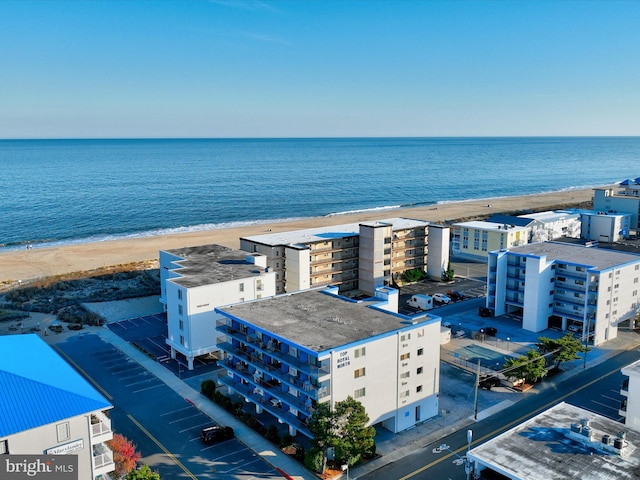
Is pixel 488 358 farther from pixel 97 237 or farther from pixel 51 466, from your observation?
pixel 97 237

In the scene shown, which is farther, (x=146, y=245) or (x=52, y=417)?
(x=146, y=245)

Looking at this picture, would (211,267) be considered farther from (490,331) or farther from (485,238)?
(485,238)

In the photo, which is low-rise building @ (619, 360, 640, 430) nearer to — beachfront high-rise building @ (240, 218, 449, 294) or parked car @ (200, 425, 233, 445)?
parked car @ (200, 425, 233, 445)

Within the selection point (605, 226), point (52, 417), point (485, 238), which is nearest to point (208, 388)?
point (52, 417)

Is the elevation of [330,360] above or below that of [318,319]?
below

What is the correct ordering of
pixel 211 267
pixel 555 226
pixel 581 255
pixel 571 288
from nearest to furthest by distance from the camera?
pixel 211 267
pixel 571 288
pixel 581 255
pixel 555 226

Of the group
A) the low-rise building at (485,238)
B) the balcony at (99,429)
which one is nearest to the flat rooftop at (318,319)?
the balcony at (99,429)

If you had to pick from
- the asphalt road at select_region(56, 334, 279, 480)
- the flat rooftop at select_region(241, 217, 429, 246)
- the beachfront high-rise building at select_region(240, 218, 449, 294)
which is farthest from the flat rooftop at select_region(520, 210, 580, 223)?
the asphalt road at select_region(56, 334, 279, 480)
